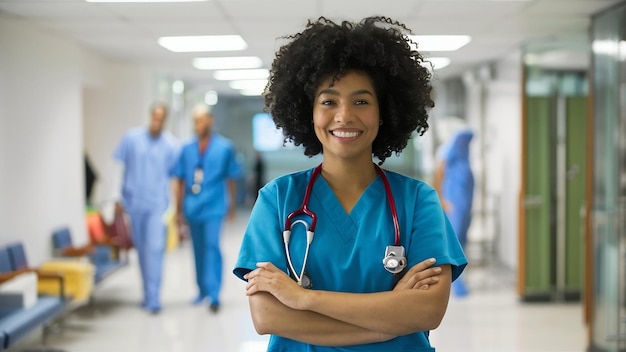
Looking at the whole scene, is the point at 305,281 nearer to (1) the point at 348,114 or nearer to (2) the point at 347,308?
(2) the point at 347,308

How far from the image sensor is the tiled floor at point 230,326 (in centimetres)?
436

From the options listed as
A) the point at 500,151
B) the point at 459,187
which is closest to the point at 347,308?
the point at 459,187

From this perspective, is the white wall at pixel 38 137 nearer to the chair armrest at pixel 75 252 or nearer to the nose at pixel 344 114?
the chair armrest at pixel 75 252

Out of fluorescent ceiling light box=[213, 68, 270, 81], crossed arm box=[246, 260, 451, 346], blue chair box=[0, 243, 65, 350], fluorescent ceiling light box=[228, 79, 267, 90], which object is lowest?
blue chair box=[0, 243, 65, 350]

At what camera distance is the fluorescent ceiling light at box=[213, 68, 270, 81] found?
7988 millimetres

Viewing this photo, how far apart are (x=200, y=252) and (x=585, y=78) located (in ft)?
11.2

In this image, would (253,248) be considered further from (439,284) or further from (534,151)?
(534,151)

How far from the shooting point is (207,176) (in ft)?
17.4

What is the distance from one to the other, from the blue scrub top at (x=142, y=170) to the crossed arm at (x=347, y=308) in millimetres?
4047

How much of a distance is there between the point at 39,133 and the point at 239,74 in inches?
148

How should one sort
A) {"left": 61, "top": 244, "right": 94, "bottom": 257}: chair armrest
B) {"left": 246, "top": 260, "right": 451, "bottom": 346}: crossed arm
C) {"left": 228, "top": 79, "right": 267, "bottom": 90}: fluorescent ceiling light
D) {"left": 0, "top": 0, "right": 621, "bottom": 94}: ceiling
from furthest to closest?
{"left": 228, "top": 79, "right": 267, "bottom": 90}: fluorescent ceiling light, {"left": 61, "top": 244, "right": 94, "bottom": 257}: chair armrest, {"left": 0, "top": 0, "right": 621, "bottom": 94}: ceiling, {"left": 246, "top": 260, "right": 451, "bottom": 346}: crossed arm

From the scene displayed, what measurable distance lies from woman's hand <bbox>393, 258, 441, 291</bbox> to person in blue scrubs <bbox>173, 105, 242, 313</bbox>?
3.99 meters

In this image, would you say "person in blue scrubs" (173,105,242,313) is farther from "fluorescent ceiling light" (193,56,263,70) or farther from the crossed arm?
the crossed arm

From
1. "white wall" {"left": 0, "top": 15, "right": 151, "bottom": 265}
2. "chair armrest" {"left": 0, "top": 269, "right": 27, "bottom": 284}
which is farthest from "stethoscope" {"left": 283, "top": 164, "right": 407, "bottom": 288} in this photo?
"white wall" {"left": 0, "top": 15, "right": 151, "bottom": 265}
